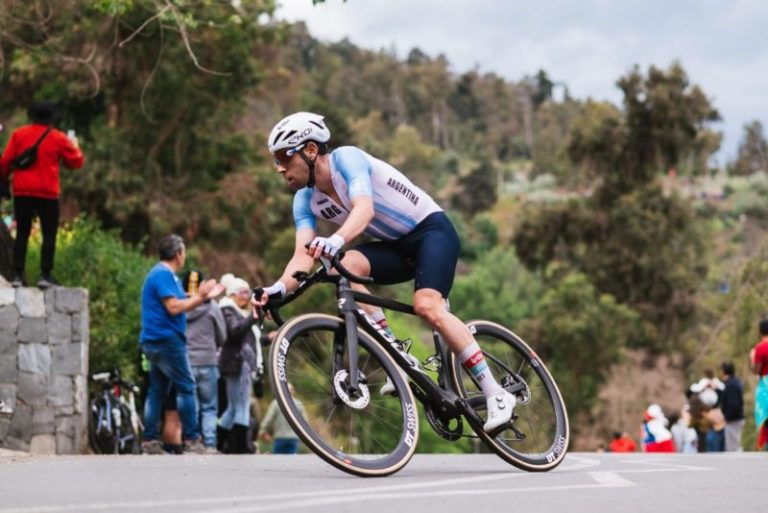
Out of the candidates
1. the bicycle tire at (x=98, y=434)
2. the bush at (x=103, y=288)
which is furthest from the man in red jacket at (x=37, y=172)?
the bush at (x=103, y=288)

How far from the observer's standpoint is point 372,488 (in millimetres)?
7059

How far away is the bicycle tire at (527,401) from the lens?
352 inches

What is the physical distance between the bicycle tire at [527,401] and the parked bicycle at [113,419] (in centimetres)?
732

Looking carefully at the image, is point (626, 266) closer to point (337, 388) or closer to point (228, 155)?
point (228, 155)

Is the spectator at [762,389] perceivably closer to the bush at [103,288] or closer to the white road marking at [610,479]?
the white road marking at [610,479]

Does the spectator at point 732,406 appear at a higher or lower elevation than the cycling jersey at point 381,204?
lower

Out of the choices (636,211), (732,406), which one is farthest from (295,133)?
(636,211)

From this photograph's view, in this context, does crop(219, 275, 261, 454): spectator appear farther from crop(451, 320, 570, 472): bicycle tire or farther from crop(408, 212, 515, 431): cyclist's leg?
crop(408, 212, 515, 431): cyclist's leg

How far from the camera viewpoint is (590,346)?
2121 inches

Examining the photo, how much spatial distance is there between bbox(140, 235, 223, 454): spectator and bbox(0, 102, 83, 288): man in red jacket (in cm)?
119

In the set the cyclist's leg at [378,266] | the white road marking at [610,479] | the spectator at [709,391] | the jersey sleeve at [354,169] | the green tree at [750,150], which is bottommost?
the white road marking at [610,479]

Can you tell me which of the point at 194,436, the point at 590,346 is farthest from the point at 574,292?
the point at 194,436

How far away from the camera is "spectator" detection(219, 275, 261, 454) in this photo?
15133 millimetres

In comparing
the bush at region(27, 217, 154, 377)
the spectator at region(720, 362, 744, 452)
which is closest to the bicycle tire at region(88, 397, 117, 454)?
the bush at region(27, 217, 154, 377)
